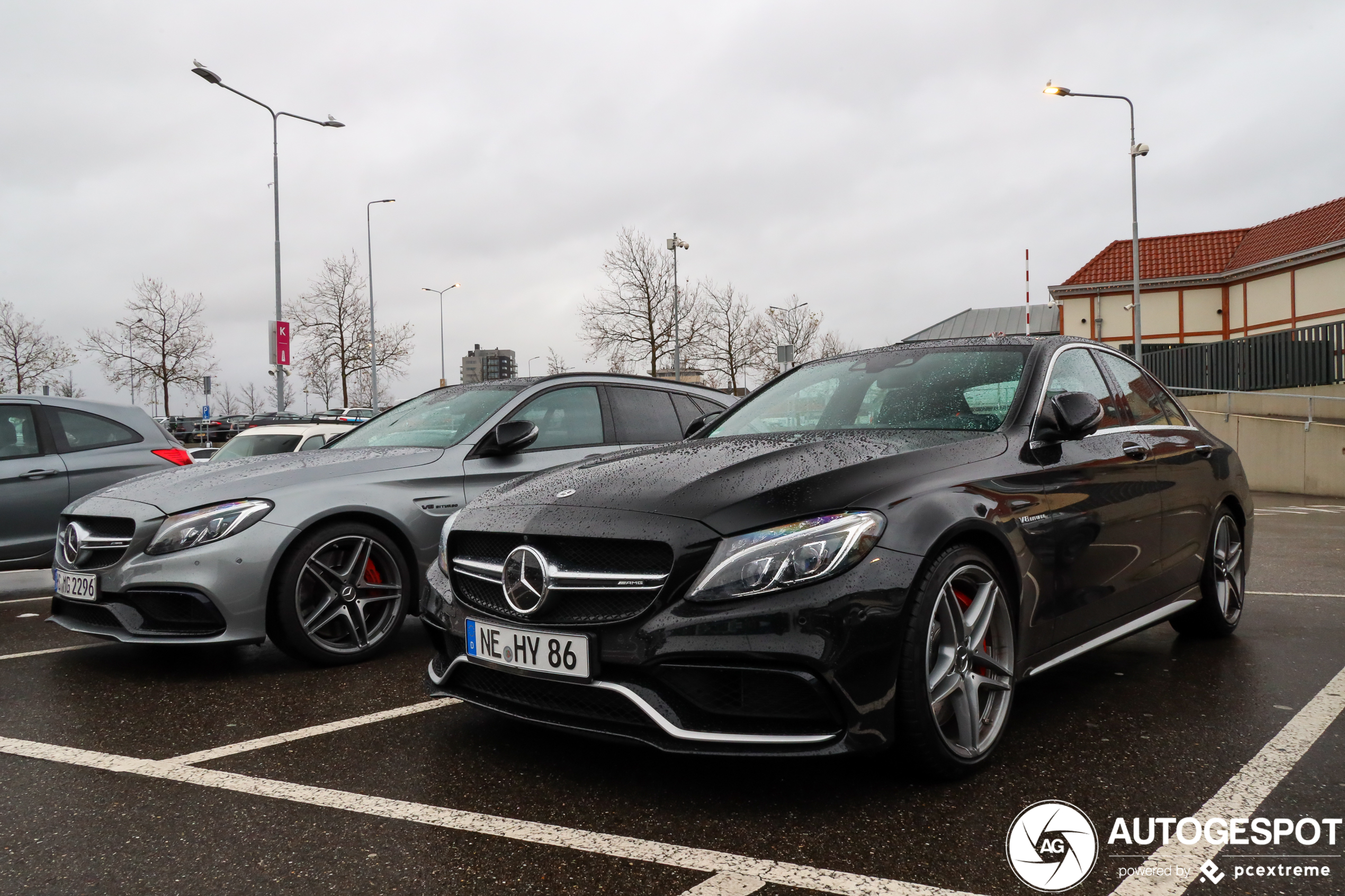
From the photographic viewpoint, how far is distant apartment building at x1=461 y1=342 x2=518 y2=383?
114 m

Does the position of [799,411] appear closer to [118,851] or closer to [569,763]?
[569,763]

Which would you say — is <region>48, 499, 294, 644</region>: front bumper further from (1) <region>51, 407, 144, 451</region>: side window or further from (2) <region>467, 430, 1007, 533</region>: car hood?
(1) <region>51, 407, 144, 451</region>: side window

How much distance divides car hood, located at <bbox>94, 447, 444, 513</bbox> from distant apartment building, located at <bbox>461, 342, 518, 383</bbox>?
103m

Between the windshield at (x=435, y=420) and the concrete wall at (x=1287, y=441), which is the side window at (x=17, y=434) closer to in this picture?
the windshield at (x=435, y=420)

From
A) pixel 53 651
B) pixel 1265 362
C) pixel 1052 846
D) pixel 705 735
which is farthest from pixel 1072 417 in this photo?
pixel 1265 362

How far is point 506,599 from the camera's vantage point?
10.5ft

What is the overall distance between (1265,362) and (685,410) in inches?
727

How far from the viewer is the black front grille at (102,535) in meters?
4.57

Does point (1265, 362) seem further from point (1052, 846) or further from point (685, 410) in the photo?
point (1052, 846)

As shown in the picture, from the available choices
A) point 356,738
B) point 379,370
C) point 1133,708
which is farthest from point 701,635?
point 379,370

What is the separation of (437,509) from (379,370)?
43.5 metres

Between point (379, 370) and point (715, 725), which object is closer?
point (715, 725)

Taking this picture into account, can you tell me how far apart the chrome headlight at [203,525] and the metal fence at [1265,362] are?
1674 cm

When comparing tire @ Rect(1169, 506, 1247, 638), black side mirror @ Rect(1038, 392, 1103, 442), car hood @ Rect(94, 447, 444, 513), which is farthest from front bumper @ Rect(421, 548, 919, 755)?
tire @ Rect(1169, 506, 1247, 638)
